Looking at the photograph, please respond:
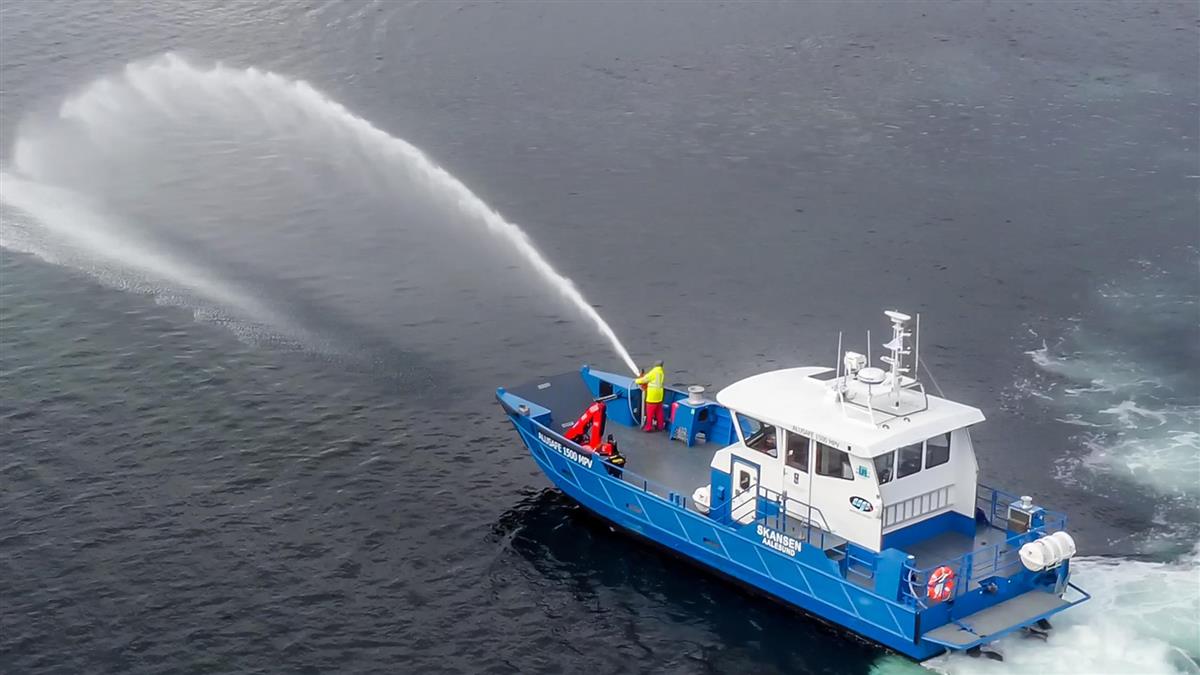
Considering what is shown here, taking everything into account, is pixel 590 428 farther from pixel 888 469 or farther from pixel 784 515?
pixel 888 469

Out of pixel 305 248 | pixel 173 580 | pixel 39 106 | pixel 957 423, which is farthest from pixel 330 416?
pixel 39 106

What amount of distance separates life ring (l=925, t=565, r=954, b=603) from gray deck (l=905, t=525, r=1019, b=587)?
2.56ft

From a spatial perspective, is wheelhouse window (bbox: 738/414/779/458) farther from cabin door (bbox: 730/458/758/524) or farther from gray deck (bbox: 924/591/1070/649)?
gray deck (bbox: 924/591/1070/649)

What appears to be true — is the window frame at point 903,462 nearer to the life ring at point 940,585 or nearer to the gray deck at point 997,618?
the life ring at point 940,585

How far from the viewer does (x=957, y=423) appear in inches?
1483

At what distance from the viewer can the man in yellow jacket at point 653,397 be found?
4456 cm

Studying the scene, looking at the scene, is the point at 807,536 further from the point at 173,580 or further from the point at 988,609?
the point at 173,580

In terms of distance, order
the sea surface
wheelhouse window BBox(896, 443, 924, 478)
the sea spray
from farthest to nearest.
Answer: the sea spray < the sea surface < wheelhouse window BBox(896, 443, 924, 478)

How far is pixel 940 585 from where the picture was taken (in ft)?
117

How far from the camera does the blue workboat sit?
119ft

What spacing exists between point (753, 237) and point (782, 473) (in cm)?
2719

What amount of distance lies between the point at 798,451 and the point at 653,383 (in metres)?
7.34

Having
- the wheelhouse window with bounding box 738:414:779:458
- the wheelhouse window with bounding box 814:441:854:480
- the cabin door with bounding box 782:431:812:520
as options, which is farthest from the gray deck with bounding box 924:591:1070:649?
the wheelhouse window with bounding box 738:414:779:458

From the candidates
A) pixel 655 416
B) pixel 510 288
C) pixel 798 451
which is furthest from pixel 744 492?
pixel 510 288
